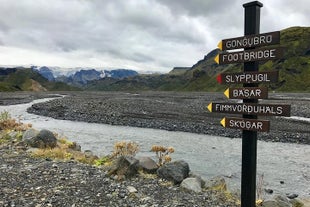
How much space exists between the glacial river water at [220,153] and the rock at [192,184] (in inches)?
167

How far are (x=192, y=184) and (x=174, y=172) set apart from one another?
4.03ft

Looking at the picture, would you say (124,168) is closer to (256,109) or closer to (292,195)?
(256,109)

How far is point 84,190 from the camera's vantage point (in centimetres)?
1205

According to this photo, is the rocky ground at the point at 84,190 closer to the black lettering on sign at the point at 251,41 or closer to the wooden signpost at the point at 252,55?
the wooden signpost at the point at 252,55

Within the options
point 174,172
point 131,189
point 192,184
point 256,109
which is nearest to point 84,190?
point 131,189

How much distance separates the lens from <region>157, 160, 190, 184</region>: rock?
1399 cm

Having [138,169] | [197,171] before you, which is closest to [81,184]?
[138,169]

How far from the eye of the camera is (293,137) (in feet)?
114

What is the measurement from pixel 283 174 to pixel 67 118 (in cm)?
3960

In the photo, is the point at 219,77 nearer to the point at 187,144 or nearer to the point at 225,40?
the point at 225,40

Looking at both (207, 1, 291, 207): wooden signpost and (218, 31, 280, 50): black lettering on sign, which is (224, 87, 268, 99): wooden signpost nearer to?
(207, 1, 291, 207): wooden signpost

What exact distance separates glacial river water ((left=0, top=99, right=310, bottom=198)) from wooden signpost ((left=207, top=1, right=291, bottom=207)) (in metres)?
8.50

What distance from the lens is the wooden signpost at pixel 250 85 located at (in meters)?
8.27

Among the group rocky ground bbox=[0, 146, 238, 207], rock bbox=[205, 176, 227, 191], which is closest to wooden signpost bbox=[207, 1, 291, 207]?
rocky ground bbox=[0, 146, 238, 207]
